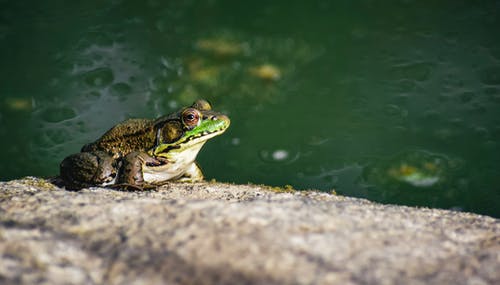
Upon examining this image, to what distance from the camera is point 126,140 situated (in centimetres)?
253

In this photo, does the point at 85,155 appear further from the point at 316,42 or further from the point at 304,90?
the point at 316,42

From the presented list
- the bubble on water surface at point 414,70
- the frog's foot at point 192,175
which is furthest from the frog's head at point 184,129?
the bubble on water surface at point 414,70

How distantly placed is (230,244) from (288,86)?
289cm

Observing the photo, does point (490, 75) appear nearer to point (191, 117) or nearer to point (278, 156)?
point (278, 156)

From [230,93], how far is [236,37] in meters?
1.00

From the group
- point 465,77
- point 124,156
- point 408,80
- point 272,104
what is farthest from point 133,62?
point 465,77

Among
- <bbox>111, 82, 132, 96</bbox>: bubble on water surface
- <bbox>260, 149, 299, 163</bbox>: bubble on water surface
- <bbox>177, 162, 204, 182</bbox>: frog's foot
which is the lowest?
<bbox>260, 149, 299, 163</bbox>: bubble on water surface

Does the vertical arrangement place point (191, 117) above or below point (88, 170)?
above

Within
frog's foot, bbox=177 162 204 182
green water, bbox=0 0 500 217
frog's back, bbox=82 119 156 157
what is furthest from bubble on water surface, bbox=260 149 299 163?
frog's back, bbox=82 119 156 157

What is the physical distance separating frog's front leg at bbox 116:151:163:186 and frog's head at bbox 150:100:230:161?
8 cm

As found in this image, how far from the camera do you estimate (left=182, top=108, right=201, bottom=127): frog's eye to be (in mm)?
2480

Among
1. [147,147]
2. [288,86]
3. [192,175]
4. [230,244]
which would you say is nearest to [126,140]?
[147,147]

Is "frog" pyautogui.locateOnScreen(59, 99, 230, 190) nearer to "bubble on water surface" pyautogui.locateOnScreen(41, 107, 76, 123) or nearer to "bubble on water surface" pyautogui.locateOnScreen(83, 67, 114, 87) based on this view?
"bubble on water surface" pyautogui.locateOnScreen(41, 107, 76, 123)

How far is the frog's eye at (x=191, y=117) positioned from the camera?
2480 mm
